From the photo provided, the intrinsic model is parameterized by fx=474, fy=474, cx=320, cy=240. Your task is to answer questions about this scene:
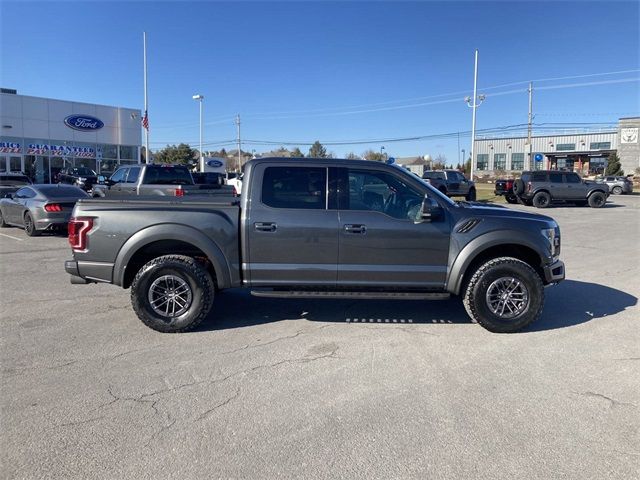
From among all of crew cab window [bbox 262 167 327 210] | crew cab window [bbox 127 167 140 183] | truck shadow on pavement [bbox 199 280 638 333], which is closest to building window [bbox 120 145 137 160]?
crew cab window [bbox 127 167 140 183]

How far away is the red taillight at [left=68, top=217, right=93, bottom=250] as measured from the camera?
204 inches

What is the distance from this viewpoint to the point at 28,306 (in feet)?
20.2

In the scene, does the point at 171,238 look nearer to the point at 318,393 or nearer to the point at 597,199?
the point at 318,393

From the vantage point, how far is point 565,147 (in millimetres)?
83688

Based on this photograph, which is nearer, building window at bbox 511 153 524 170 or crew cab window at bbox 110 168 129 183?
crew cab window at bbox 110 168 129 183

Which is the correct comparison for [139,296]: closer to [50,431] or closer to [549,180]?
[50,431]

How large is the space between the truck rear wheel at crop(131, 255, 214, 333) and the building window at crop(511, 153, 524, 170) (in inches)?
3503

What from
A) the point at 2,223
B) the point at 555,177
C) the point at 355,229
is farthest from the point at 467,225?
the point at 555,177

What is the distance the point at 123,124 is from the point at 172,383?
38.5 meters

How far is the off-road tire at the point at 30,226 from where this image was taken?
40.9 feet

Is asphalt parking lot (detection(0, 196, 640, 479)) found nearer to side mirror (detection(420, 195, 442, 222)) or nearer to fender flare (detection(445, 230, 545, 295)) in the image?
fender flare (detection(445, 230, 545, 295))

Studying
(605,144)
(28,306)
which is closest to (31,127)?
(28,306)

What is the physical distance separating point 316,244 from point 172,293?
1675 mm

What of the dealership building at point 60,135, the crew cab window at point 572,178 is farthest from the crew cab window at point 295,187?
the dealership building at point 60,135
